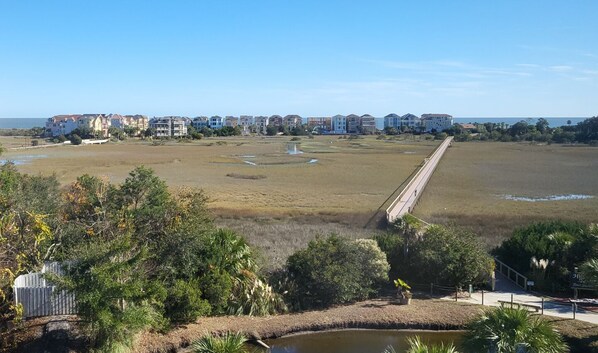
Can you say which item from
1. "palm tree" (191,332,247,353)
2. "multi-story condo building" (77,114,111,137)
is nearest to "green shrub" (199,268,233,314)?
"palm tree" (191,332,247,353)

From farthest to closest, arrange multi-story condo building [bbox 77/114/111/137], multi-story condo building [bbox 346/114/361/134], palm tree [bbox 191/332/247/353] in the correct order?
multi-story condo building [bbox 346/114/361/134] → multi-story condo building [bbox 77/114/111/137] → palm tree [bbox 191/332/247/353]

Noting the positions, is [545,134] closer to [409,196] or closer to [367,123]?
[367,123]

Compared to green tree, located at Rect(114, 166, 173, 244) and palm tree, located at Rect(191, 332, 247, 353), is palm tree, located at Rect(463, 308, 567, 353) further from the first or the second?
green tree, located at Rect(114, 166, 173, 244)

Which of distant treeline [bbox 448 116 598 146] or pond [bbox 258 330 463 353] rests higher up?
distant treeline [bbox 448 116 598 146]

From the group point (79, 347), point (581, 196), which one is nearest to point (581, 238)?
point (79, 347)

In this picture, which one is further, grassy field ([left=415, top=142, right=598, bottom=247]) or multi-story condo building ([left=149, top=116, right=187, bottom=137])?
multi-story condo building ([left=149, top=116, right=187, bottom=137])

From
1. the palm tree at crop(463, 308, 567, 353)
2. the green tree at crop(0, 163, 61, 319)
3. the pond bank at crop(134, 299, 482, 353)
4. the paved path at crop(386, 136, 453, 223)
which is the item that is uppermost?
the green tree at crop(0, 163, 61, 319)
